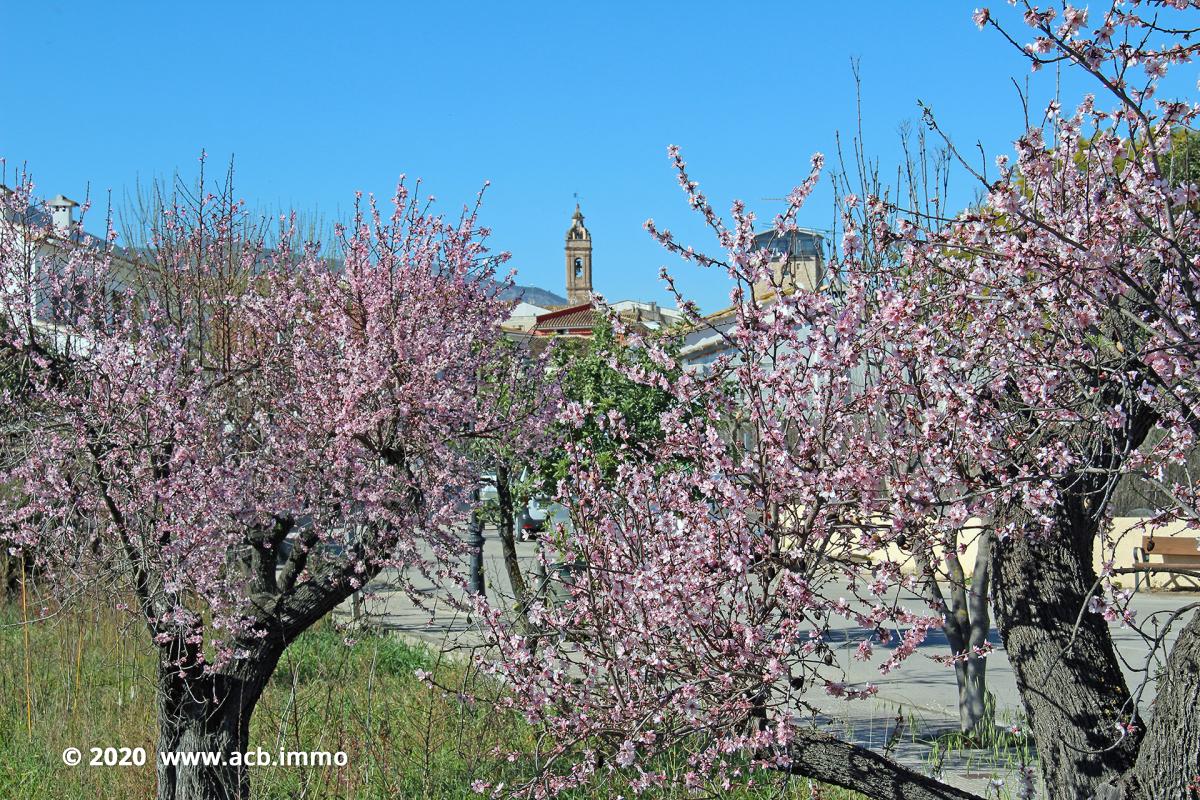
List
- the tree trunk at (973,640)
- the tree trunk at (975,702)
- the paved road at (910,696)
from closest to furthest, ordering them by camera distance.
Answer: the paved road at (910,696)
the tree trunk at (973,640)
the tree trunk at (975,702)

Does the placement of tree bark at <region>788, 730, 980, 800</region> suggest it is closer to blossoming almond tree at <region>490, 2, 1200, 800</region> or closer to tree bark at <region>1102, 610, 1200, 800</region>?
blossoming almond tree at <region>490, 2, 1200, 800</region>

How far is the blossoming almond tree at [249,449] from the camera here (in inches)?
212

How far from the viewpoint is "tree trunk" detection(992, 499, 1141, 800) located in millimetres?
3559

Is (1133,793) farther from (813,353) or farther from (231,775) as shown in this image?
(231,775)

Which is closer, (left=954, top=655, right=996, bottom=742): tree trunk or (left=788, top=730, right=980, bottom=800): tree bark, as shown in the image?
(left=788, top=730, right=980, bottom=800): tree bark

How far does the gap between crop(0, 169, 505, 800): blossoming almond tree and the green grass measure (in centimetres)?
44

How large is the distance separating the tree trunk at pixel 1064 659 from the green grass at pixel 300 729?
1.38m

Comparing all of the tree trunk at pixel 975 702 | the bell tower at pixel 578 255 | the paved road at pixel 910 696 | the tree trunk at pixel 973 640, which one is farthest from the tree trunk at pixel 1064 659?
the bell tower at pixel 578 255

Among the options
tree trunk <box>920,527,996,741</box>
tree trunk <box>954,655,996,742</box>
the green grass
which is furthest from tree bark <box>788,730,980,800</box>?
tree trunk <box>954,655,996,742</box>

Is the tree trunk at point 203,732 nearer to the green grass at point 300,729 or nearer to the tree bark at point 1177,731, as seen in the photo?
the green grass at point 300,729

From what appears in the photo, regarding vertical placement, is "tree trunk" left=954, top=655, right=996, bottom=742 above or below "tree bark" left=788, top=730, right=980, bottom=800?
below

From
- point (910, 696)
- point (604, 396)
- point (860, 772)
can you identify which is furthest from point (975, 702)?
point (604, 396)

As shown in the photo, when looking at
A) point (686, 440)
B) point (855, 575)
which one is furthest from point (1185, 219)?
point (686, 440)

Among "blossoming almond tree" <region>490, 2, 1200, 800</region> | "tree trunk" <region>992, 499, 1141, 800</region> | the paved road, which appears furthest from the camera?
the paved road
